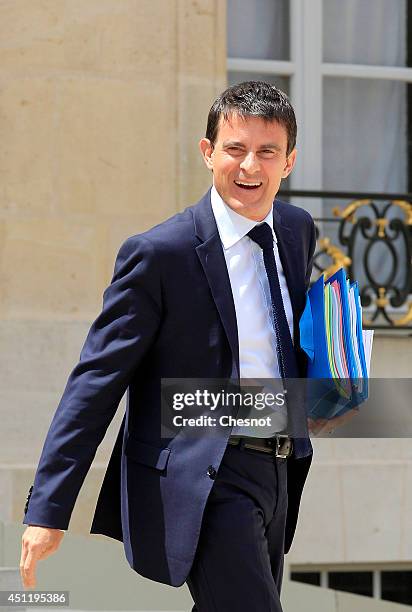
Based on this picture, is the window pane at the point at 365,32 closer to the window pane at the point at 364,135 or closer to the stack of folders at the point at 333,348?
the window pane at the point at 364,135

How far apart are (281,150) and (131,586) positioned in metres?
3.08

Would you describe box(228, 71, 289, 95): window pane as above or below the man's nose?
above

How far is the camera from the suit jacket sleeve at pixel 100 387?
3.17 meters

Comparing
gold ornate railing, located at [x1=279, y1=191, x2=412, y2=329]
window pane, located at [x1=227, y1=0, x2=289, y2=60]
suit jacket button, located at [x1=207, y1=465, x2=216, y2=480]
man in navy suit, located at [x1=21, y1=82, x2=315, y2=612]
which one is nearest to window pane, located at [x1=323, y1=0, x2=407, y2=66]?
window pane, located at [x1=227, y1=0, x2=289, y2=60]

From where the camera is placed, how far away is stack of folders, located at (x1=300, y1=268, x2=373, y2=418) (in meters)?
3.22

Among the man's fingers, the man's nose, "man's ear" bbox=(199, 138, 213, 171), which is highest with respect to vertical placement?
"man's ear" bbox=(199, 138, 213, 171)

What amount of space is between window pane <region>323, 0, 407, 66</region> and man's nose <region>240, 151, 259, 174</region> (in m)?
3.67

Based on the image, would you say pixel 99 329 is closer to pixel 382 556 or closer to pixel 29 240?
pixel 29 240

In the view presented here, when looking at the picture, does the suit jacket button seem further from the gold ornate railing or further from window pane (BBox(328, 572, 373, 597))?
window pane (BBox(328, 572, 373, 597))

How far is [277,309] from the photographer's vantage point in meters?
3.29

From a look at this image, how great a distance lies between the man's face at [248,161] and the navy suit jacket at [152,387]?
0.37 ft

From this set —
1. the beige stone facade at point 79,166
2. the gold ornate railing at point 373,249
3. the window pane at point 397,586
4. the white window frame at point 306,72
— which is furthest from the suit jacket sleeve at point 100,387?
the window pane at point 397,586

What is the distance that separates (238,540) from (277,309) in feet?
1.91

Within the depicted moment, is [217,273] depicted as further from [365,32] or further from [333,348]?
[365,32]
